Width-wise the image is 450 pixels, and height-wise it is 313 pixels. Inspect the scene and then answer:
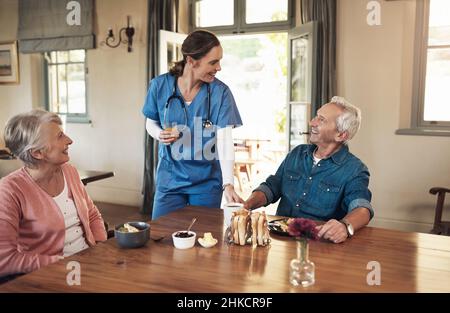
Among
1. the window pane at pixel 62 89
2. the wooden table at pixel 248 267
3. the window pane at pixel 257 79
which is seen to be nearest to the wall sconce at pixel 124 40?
the window pane at pixel 62 89

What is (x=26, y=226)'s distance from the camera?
1542 millimetres

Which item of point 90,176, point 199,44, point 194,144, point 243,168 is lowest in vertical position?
point 243,168

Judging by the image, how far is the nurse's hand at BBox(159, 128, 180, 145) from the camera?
202cm

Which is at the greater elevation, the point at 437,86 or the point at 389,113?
the point at 437,86

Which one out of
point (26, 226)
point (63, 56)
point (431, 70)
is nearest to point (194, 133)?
point (26, 226)

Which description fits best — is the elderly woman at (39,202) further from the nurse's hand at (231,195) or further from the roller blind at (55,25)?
the roller blind at (55,25)

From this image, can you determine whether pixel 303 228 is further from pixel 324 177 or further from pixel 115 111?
pixel 115 111

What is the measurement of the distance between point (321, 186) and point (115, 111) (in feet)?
12.6

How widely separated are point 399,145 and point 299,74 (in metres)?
1.15

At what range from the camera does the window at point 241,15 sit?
4617 mm

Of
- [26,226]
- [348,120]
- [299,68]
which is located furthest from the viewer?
[299,68]

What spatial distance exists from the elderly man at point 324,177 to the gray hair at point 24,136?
2.87 ft

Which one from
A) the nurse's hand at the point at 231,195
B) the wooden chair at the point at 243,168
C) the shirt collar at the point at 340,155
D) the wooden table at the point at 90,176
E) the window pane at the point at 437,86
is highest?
the window pane at the point at 437,86

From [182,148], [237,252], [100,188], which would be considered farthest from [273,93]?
[237,252]
